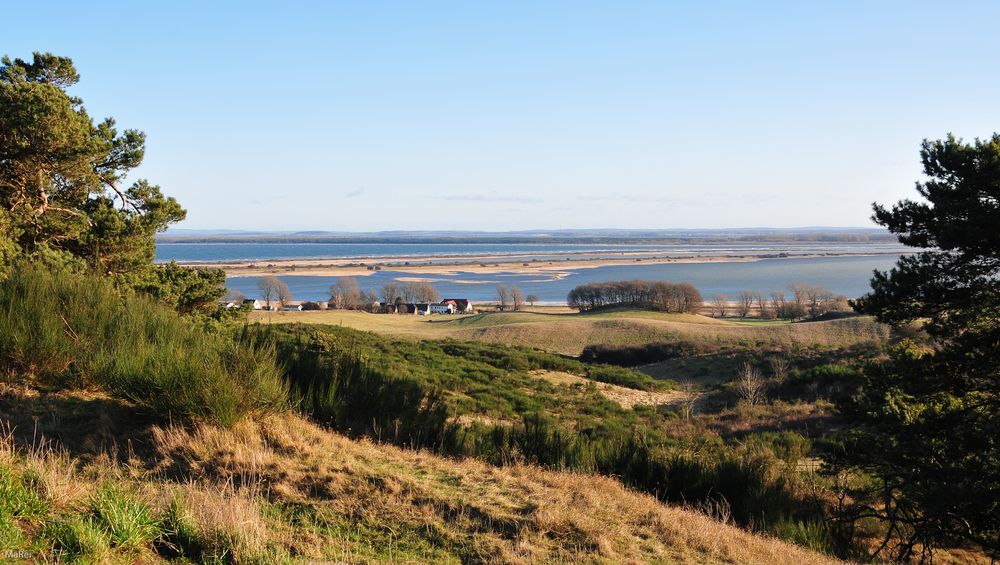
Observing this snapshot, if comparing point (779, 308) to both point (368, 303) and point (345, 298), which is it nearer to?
point (368, 303)

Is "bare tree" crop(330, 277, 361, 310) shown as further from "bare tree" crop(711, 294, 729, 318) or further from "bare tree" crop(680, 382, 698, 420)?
"bare tree" crop(680, 382, 698, 420)

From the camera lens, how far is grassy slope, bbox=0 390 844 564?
4.48 m

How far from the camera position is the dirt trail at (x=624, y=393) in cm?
2519

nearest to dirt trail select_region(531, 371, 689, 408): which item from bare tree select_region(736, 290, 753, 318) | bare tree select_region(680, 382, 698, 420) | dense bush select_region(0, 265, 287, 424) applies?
bare tree select_region(680, 382, 698, 420)

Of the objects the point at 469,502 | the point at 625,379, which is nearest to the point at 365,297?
the point at 625,379

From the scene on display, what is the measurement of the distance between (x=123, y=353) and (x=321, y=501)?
349cm

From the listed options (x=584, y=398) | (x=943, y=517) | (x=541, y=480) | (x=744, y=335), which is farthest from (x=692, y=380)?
(x=541, y=480)

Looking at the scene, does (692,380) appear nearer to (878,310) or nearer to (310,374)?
(878,310)

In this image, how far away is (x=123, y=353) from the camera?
7.60 meters

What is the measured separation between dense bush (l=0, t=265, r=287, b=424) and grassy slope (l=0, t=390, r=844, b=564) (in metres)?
0.30

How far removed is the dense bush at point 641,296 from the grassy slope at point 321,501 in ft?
216

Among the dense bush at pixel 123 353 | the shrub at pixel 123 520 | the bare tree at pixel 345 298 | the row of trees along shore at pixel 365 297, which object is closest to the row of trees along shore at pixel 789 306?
the row of trees along shore at pixel 365 297

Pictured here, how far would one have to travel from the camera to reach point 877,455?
34.6ft

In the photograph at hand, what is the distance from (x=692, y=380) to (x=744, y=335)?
52.3 feet
